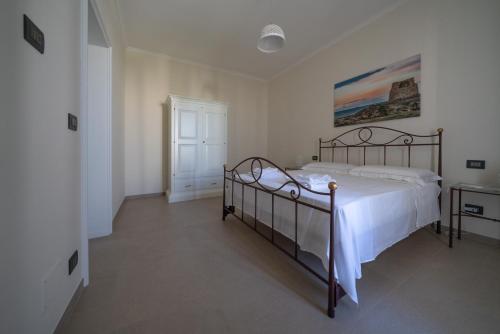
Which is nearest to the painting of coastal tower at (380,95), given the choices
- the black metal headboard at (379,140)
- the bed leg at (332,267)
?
the black metal headboard at (379,140)

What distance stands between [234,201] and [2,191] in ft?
6.47

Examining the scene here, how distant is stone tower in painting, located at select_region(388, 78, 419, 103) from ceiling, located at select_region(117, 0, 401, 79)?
1.08m

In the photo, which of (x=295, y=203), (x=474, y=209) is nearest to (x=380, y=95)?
(x=474, y=209)

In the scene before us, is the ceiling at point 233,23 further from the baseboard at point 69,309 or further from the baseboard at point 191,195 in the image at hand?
the baseboard at point 69,309

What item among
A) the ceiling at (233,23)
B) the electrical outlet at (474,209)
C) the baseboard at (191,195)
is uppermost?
the ceiling at (233,23)

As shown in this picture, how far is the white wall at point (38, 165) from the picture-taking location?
2.23 ft

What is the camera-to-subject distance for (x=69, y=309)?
1128 mm

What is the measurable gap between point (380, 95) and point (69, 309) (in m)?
3.85

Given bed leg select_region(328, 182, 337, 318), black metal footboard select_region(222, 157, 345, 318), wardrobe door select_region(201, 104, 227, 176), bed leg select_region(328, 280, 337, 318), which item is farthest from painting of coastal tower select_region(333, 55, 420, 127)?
bed leg select_region(328, 280, 337, 318)

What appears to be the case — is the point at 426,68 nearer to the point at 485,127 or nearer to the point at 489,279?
the point at 485,127

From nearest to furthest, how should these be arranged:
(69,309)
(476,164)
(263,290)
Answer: (69,309) < (263,290) < (476,164)

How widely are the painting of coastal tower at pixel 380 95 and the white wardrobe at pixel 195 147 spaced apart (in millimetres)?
2248

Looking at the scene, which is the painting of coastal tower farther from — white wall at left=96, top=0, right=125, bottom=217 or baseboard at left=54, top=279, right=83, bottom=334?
baseboard at left=54, top=279, right=83, bottom=334

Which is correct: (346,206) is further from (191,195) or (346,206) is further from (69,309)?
(191,195)
